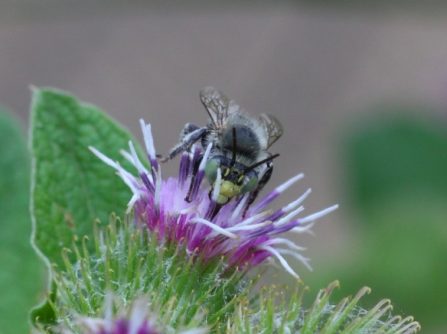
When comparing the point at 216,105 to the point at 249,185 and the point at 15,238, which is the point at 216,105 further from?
the point at 15,238

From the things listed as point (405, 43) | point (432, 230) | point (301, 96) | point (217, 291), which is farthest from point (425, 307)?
point (405, 43)

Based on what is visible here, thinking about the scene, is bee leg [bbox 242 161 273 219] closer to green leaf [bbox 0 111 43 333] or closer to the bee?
the bee

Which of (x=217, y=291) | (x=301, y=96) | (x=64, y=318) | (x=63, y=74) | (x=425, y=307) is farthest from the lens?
(x=301, y=96)

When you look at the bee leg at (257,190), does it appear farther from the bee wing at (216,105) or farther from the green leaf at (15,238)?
the green leaf at (15,238)

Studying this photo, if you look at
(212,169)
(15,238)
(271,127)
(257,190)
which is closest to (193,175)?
(212,169)

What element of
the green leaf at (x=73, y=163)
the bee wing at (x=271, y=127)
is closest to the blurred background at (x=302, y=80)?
the bee wing at (x=271, y=127)

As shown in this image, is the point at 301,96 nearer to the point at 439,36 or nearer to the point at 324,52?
the point at 324,52

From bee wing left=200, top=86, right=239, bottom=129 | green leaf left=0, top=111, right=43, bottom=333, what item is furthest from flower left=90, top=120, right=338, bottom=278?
green leaf left=0, top=111, right=43, bottom=333

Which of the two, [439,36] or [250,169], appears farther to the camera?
[439,36]
